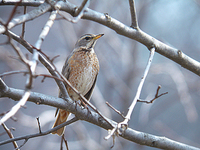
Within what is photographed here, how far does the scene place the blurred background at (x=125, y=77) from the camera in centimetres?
566

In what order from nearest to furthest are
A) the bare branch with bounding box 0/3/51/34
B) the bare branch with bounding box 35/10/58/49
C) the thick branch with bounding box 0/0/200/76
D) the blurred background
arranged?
the bare branch with bounding box 35/10/58/49 → the bare branch with bounding box 0/3/51/34 → the thick branch with bounding box 0/0/200/76 → the blurred background

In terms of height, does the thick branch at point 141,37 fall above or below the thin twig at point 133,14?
below

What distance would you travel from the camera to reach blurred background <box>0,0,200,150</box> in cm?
566

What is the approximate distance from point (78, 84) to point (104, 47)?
10.6 ft

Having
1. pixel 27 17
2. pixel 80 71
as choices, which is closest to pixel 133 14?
pixel 27 17

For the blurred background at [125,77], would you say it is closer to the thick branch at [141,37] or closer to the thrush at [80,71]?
the thrush at [80,71]

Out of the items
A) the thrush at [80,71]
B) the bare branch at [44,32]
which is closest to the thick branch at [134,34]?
the bare branch at [44,32]

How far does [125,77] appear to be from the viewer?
251 inches

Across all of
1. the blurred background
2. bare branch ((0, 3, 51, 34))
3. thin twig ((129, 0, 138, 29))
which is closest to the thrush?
thin twig ((129, 0, 138, 29))

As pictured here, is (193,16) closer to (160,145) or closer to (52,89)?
(52,89)

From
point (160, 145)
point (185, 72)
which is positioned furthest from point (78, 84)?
point (185, 72)

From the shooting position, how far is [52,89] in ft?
22.5

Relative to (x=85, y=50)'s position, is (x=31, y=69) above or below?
below

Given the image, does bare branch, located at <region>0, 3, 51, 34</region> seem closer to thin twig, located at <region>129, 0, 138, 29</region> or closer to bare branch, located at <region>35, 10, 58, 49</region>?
bare branch, located at <region>35, 10, 58, 49</region>
